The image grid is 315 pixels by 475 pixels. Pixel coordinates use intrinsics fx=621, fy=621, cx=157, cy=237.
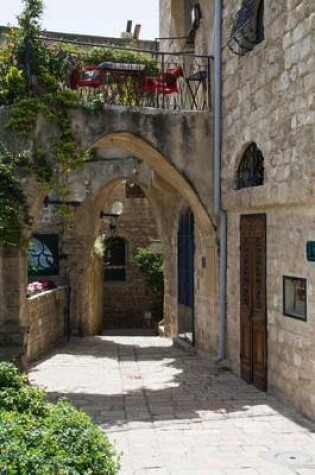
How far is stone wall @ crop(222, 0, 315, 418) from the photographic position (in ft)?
23.1

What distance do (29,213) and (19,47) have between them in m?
2.55

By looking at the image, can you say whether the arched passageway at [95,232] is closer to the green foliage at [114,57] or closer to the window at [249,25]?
the green foliage at [114,57]

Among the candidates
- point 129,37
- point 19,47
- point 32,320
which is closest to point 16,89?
point 19,47

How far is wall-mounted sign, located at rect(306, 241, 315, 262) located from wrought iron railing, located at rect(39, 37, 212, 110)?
4328 millimetres

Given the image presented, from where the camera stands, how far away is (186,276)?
13.3 meters

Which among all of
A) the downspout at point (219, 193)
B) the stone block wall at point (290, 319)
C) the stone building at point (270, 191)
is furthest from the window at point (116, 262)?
the stone block wall at point (290, 319)

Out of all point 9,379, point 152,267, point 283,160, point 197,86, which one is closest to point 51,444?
point 9,379

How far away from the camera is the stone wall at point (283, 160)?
A: 7031 mm

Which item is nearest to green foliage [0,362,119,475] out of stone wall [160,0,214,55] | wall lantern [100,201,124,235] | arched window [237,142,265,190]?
A: arched window [237,142,265,190]

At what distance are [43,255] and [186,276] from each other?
395 centimetres

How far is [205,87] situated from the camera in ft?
35.6

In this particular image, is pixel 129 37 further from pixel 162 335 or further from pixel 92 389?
pixel 92 389

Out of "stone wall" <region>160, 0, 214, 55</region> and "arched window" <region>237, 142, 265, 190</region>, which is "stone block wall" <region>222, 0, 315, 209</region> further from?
"stone wall" <region>160, 0, 214, 55</region>

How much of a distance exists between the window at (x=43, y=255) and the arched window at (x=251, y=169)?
6936mm
